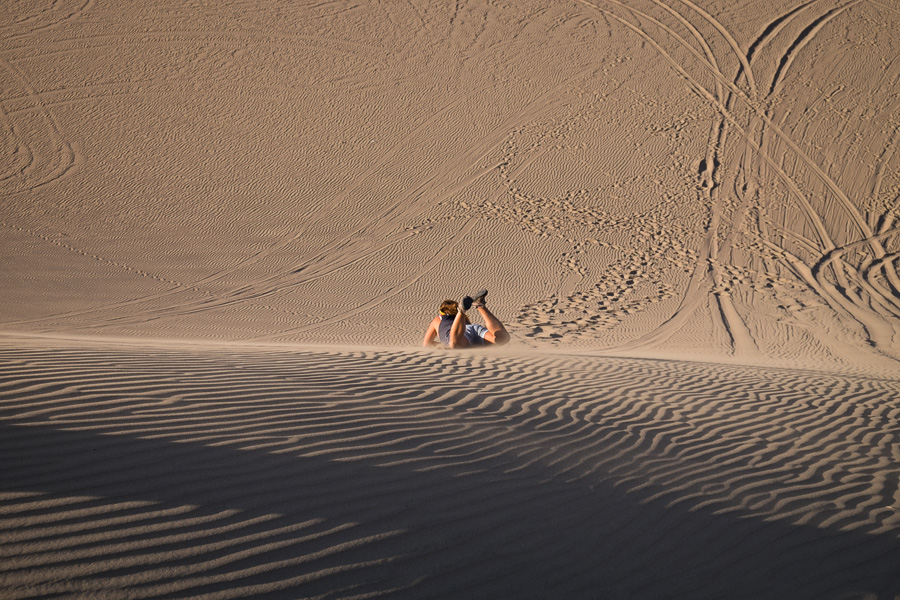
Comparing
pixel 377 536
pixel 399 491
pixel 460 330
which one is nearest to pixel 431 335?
pixel 460 330

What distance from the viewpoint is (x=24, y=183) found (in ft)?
50.8

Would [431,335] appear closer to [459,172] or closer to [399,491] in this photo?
[399,491]

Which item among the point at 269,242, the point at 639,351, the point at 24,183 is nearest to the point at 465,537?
the point at 639,351

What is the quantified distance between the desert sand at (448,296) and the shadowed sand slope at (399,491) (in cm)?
2

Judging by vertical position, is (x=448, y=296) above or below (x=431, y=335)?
above

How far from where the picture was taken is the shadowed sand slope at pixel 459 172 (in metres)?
12.3

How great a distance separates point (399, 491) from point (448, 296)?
10035mm

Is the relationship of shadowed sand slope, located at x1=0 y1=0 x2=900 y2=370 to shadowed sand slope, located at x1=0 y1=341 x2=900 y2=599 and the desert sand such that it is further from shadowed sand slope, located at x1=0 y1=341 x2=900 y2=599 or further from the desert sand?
shadowed sand slope, located at x1=0 y1=341 x2=900 y2=599

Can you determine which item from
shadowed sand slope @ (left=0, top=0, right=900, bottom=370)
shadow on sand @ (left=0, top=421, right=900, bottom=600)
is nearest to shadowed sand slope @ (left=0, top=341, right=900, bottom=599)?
shadow on sand @ (left=0, top=421, right=900, bottom=600)

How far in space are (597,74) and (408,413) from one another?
773 inches

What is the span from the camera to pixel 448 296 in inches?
524

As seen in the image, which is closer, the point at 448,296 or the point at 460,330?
the point at 460,330

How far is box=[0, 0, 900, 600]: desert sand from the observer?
3.00 m

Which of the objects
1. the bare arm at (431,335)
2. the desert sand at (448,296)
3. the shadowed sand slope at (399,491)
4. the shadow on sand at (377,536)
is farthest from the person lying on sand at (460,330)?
the shadow on sand at (377,536)
